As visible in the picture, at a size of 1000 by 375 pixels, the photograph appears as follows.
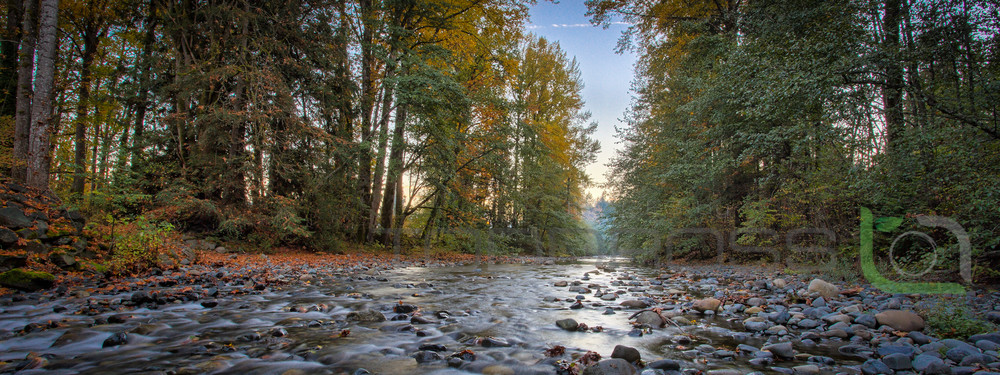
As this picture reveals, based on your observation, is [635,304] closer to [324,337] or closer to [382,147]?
[324,337]

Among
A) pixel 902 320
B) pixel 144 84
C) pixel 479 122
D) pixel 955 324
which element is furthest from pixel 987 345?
pixel 144 84

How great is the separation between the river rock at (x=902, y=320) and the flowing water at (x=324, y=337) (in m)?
0.86

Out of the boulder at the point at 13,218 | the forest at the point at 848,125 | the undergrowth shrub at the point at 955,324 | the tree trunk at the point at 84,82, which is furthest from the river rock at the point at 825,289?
the tree trunk at the point at 84,82

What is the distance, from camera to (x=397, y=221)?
14.5 metres

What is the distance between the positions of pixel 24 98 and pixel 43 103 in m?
1.29

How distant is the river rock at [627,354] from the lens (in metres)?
2.46

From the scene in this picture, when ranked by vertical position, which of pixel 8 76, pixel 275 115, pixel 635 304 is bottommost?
pixel 635 304

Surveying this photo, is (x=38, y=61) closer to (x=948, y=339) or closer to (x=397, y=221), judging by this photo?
(x=397, y=221)

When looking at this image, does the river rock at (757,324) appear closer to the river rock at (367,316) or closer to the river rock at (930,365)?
the river rock at (930,365)

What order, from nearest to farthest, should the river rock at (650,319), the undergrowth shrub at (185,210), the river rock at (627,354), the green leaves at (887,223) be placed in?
the river rock at (627,354) < the river rock at (650,319) < the green leaves at (887,223) < the undergrowth shrub at (185,210)

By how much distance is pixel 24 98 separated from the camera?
758cm

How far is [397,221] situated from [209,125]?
6.65 m

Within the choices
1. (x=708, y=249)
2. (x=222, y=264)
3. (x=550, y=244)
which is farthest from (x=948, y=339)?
(x=550, y=244)

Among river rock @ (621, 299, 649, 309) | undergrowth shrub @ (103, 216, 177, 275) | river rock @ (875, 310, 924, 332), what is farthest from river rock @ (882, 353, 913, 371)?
undergrowth shrub @ (103, 216, 177, 275)
